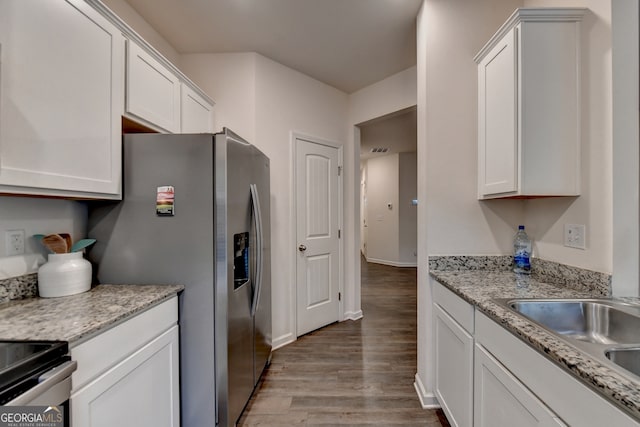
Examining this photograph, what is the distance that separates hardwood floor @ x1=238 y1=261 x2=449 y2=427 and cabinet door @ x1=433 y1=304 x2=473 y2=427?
10.4 inches

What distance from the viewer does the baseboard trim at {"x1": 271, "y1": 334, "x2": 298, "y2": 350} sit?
8.38 ft

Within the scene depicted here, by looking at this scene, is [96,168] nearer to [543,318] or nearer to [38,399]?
[38,399]

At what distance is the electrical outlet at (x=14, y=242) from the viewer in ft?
3.83

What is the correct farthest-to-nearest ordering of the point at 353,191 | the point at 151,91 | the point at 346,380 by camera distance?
the point at 353,191
the point at 346,380
the point at 151,91

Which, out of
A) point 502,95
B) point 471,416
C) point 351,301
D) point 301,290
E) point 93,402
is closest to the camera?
point 93,402

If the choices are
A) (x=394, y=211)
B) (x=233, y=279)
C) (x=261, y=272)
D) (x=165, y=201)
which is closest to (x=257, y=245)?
(x=261, y=272)

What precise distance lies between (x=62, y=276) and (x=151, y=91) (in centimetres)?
110

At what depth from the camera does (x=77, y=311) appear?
1.05m

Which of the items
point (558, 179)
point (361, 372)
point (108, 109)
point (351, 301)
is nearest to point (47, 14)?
point (108, 109)

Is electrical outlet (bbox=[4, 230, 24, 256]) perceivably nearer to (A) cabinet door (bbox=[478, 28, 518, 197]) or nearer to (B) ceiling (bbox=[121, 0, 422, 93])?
(B) ceiling (bbox=[121, 0, 422, 93])

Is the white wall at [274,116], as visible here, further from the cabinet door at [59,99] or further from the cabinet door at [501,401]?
the cabinet door at [501,401]

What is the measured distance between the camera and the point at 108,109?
1322mm

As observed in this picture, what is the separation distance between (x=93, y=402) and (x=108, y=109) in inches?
49.4
